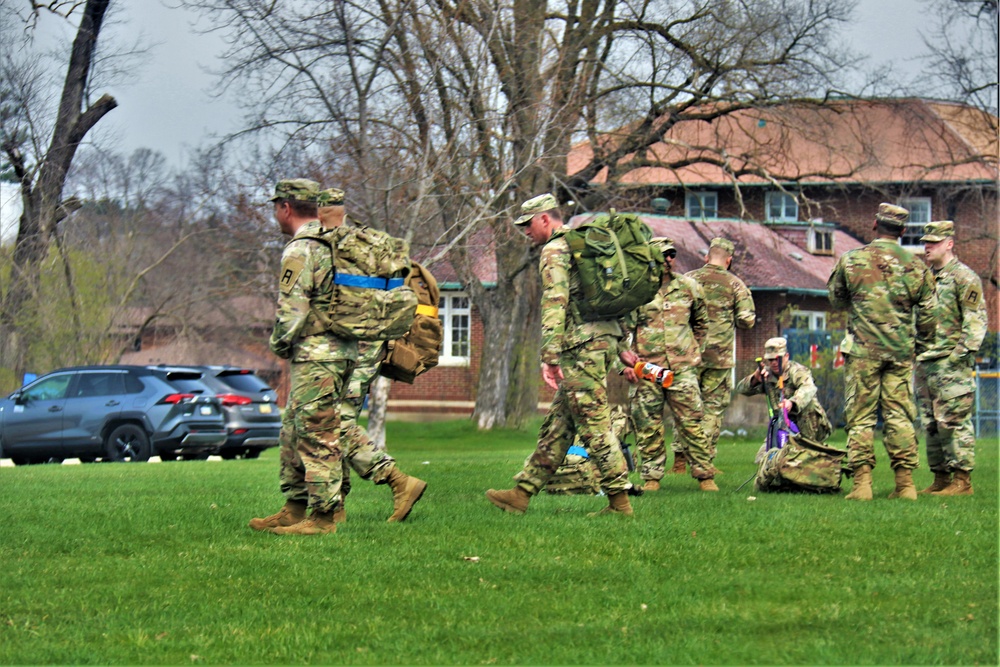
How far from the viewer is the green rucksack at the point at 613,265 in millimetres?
8102

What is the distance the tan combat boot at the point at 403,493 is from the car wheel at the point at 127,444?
484 inches

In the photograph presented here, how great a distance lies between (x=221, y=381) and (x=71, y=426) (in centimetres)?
258

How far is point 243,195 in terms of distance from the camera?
20953 mm

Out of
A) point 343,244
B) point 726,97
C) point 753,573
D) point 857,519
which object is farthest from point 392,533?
point 726,97

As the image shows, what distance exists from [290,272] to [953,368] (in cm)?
603

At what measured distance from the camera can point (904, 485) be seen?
33.0 ft

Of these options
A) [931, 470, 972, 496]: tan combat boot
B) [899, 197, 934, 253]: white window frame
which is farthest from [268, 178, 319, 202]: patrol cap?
[899, 197, 934, 253]: white window frame

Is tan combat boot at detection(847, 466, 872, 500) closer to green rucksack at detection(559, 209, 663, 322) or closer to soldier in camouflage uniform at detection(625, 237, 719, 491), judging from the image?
soldier in camouflage uniform at detection(625, 237, 719, 491)

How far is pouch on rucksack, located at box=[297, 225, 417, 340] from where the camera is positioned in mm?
7852

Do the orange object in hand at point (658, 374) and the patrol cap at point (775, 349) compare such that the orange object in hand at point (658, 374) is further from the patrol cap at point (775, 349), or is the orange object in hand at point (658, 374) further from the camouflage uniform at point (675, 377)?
the patrol cap at point (775, 349)

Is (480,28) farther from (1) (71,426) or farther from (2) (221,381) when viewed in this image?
(1) (71,426)

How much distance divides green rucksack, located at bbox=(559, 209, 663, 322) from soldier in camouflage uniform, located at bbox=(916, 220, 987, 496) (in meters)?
3.56

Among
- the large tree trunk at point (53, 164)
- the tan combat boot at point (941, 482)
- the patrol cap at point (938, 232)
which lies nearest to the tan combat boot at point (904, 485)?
the tan combat boot at point (941, 482)

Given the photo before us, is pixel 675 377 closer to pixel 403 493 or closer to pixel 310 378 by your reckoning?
pixel 403 493
